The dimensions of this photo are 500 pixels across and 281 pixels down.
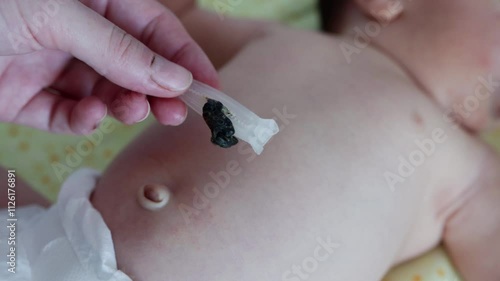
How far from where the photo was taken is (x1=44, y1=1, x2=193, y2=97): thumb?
2.21 ft

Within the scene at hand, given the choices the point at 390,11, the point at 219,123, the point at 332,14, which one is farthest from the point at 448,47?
the point at 219,123

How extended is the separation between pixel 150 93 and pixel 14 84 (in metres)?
0.25

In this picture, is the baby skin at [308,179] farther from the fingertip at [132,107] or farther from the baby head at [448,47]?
the fingertip at [132,107]

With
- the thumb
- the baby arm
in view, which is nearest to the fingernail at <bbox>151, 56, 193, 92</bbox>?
the thumb

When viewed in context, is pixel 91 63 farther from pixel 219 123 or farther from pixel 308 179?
pixel 308 179

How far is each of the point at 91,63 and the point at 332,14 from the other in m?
0.67

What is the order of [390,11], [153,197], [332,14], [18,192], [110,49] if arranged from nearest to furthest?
[110,49]
[153,197]
[18,192]
[390,11]
[332,14]

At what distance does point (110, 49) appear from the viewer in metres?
0.67

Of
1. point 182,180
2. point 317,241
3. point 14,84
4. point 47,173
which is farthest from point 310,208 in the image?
point 47,173

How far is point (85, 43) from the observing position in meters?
0.68

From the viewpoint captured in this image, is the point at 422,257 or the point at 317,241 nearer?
the point at 317,241

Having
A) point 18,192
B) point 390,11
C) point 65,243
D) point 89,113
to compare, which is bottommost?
point 18,192

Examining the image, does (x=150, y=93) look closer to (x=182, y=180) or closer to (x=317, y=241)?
(x=182, y=180)

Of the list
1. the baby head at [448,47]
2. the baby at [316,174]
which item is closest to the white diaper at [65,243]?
the baby at [316,174]
